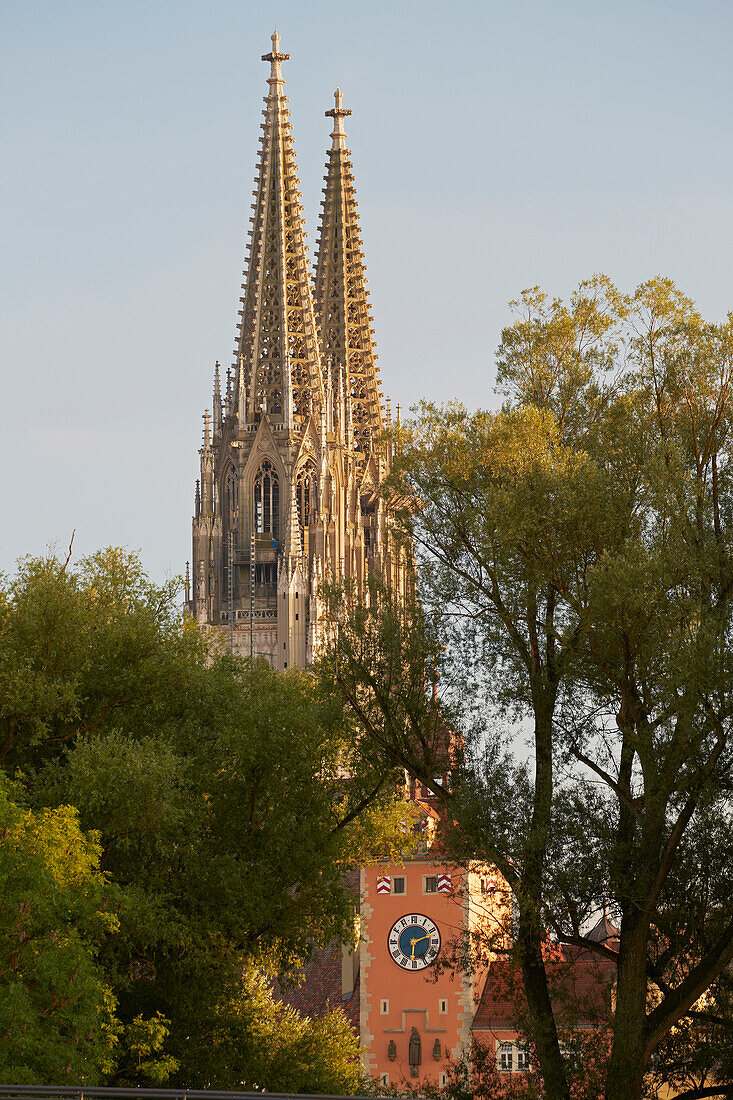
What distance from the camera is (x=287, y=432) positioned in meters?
105

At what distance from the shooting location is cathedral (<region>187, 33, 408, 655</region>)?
336 feet

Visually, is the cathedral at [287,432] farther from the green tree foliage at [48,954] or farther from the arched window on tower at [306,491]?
the green tree foliage at [48,954]

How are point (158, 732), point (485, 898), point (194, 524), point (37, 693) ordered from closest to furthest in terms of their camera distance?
point (485, 898) < point (37, 693) < point (158, 732) < point (194, 524)

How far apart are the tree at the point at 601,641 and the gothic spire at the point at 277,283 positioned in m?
73.6

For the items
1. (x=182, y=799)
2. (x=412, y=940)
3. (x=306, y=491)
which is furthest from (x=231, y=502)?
(x=182, y=799)

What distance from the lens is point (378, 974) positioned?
202ft

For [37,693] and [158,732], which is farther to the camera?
[158,732]

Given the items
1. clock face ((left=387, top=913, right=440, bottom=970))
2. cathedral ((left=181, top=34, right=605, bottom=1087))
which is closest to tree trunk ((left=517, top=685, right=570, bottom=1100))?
clock face ((left=387, top=913, right=440, bottom=970))

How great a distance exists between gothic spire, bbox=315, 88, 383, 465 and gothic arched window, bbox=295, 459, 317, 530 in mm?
6392

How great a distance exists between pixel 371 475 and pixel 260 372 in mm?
8599

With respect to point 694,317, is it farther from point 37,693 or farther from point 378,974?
point 378,974

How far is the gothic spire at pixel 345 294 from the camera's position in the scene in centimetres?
11138

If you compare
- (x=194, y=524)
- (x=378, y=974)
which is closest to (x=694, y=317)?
(x=378, y=974)

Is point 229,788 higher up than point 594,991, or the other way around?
point 229,788
